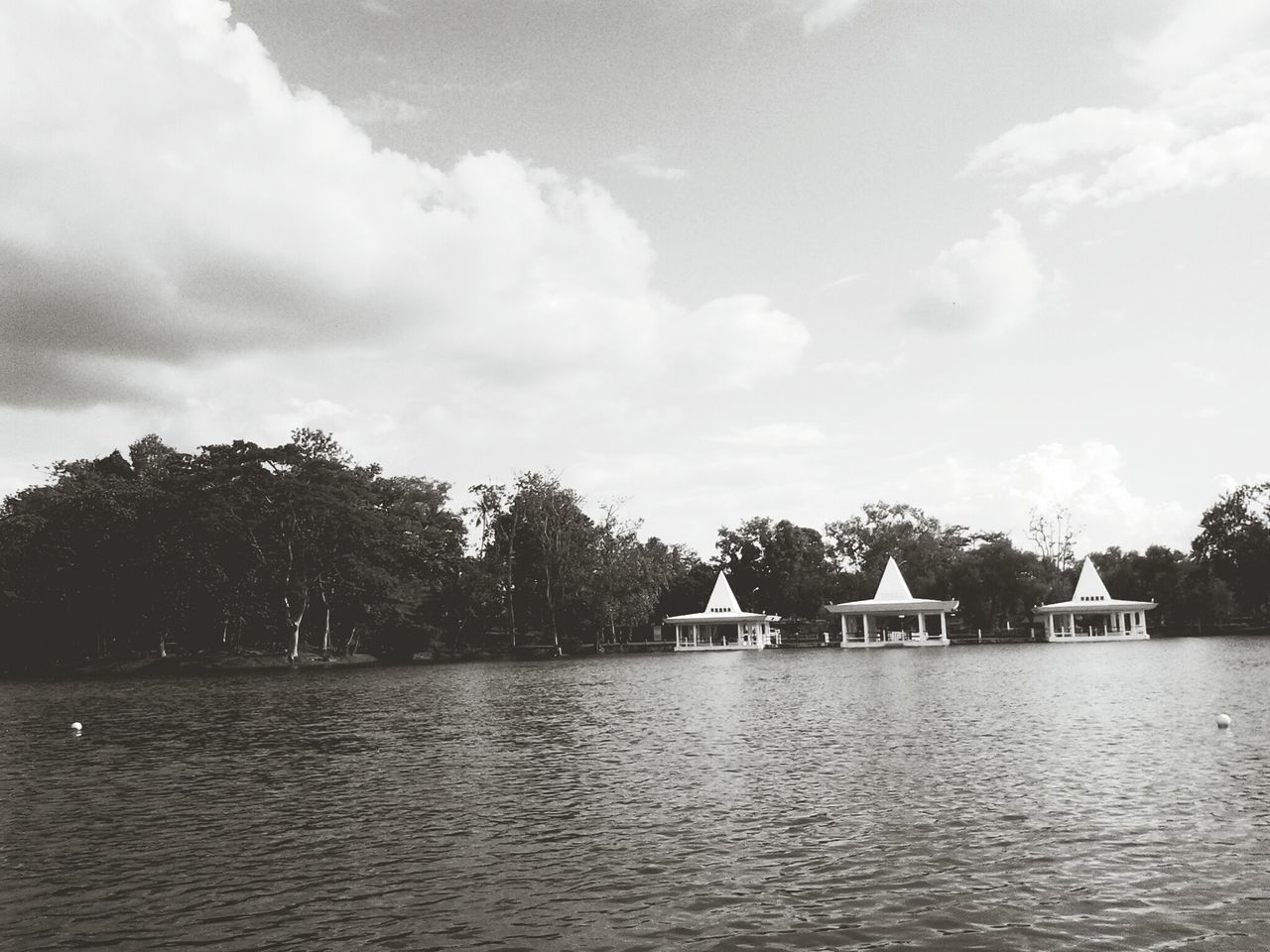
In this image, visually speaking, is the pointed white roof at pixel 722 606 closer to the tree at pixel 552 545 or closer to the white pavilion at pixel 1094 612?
the tree at pixel 552 545

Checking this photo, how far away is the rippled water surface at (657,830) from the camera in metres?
9.57

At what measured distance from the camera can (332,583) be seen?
65.2 meters

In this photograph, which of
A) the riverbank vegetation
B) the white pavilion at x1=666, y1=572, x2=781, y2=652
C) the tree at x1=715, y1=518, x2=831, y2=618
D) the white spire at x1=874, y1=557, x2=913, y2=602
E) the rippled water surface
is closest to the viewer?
the rippled water surface

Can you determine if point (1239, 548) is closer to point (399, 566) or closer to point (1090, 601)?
point (1090, 601)

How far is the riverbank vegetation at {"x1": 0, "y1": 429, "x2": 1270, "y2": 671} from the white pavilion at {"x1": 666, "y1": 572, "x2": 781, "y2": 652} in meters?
3.83

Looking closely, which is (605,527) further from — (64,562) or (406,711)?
(406,711)

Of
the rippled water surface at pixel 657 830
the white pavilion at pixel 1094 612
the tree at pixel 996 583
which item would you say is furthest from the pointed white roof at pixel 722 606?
the rippled water surface at pixel 657 830

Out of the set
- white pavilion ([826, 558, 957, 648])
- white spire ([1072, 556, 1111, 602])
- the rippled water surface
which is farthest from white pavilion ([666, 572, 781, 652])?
the rippled water surface

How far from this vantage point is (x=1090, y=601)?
7962cm

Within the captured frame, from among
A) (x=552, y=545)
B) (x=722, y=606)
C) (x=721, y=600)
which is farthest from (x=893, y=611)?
(x=552, y=545)

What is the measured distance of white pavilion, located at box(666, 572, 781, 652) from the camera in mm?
83250

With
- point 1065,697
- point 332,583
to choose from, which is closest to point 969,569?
point 332,583

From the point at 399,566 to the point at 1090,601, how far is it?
169 ft

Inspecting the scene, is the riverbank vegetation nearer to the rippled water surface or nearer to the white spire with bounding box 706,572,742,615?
the white spire with bounding box 706,572,742,615
